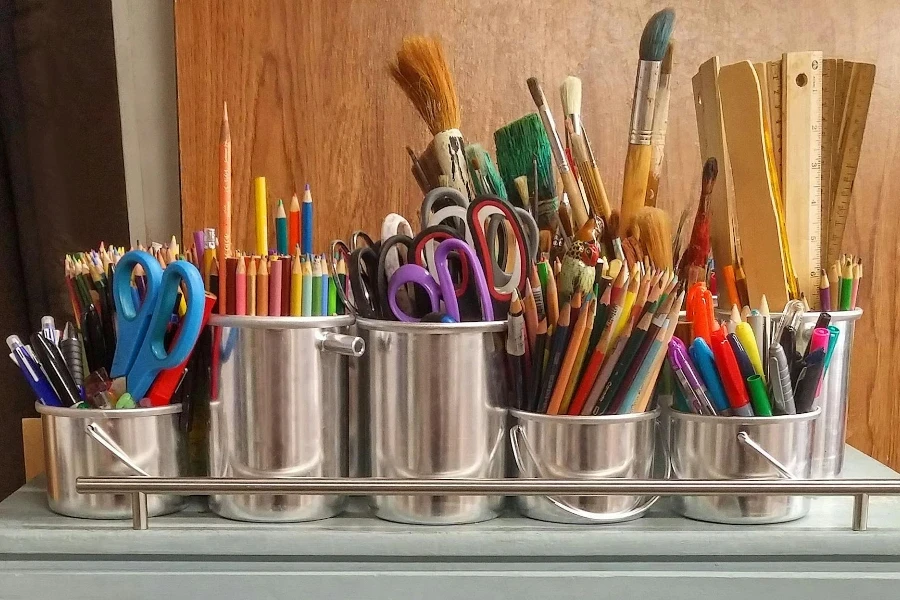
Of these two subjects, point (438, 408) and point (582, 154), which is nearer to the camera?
point (438, 408)

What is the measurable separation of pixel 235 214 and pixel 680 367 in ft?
1.54

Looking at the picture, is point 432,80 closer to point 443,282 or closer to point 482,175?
point 482,175

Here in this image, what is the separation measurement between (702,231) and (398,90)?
339 mm

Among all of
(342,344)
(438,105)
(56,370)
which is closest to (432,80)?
(438,105)

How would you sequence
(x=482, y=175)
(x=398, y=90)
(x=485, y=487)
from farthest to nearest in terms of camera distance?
(x=398, y=90), (x=482, y=175), (x=485, y=487)

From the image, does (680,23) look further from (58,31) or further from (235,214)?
(58,31)

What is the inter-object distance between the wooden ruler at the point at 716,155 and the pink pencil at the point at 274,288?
31 cm

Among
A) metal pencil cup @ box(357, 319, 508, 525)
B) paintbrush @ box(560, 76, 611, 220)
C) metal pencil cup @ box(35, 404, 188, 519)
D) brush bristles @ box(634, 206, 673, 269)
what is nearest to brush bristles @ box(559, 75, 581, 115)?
paintbrush @ box(560, 76, 611, 220)

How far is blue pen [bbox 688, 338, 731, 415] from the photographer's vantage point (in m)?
0.47

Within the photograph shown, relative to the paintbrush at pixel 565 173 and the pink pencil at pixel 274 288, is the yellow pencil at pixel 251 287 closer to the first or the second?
the pink pencil at pixel 274 288

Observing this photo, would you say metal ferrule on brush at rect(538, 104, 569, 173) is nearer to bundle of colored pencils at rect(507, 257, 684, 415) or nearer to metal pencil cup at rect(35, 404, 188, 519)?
bundle of colored pencils at rect(507, 257, 684, 415)

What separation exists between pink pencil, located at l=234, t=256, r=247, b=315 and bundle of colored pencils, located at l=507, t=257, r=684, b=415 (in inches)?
6.4

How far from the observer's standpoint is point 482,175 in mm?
552

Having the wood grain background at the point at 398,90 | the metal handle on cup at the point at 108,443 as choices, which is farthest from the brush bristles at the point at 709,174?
the metal handle on cup at the point at 108,443
